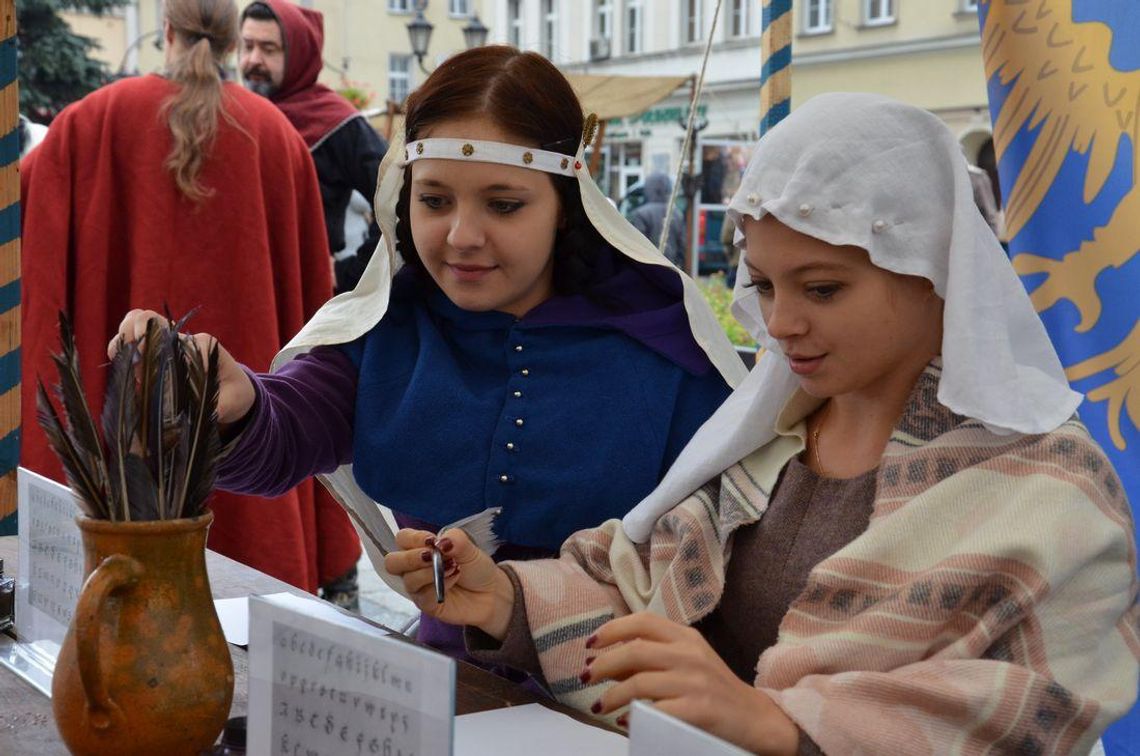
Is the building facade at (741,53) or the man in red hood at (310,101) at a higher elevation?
the man in red hood at (310,101)

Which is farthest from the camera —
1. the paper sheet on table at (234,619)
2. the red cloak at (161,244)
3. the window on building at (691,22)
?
the window on building at (691,22)

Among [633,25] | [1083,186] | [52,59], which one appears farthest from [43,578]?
[633,25]

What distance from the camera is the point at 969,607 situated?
3.91 feet

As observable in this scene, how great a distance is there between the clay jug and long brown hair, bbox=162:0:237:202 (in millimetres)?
2286

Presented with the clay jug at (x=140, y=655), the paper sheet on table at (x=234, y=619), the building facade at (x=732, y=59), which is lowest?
the building facade at (x=732, y=59)

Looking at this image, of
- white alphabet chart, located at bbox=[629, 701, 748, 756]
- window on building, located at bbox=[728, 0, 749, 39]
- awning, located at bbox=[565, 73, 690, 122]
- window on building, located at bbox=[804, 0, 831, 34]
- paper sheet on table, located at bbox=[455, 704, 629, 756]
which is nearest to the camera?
white alphabet chart, located at bbox=[629, 701, 748, 756]

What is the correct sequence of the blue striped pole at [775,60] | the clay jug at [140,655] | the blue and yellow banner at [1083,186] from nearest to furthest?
1. the clay jug at [140,655]
2. the blue and yellow banner at [1083,186]
3. the blue striped pole at [775,60]

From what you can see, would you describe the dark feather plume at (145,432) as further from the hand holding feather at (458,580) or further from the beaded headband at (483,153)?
the beaded headband at (483,153)

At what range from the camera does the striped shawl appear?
112cm

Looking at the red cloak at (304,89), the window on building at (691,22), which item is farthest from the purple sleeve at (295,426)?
the window on building at (691,22)

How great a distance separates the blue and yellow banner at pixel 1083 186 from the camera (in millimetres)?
2176

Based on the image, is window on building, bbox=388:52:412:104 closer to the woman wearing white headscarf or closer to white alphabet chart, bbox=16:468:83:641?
white alphabet chart, bbox=16:468:83:641

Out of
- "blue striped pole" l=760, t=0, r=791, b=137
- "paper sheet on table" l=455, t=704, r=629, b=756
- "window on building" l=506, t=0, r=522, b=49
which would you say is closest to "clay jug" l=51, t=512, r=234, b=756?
"paper sheet on table" l=455, t=704, r=629, b=756

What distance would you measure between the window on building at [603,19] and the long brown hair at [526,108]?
2239 centimetres
